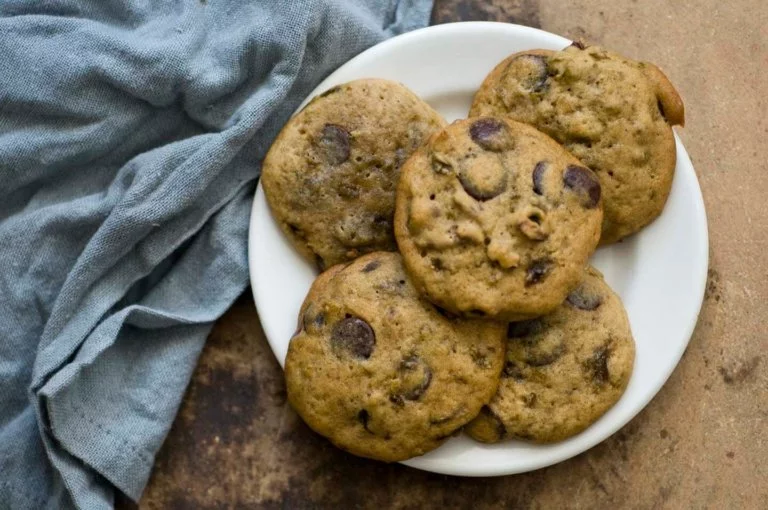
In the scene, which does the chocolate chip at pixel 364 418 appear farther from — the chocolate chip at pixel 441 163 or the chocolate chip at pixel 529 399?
the chocolate chip at pixel 441 163

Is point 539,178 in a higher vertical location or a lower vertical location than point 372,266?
higher

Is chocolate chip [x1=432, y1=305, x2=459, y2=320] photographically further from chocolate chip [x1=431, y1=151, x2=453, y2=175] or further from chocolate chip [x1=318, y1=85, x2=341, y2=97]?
chocolate chip [x1=318, y1=85, x2=341, y2=97]

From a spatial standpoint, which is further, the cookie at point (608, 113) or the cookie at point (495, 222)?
the cookie at point (608, 113)

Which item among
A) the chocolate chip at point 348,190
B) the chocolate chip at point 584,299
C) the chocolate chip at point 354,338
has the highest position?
the chocolate chip at point 348,190

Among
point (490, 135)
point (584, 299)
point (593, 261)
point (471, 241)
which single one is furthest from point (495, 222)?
point (593, 261)

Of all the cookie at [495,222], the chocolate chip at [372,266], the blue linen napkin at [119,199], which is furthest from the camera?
the blue linen napkin at [119,199]

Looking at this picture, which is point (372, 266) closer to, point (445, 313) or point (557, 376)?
point (445, 313)

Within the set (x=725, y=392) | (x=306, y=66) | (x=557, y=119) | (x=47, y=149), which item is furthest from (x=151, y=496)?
(x=725, y=392)

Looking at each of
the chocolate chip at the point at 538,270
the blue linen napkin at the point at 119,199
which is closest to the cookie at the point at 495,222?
the chocolate chip at the point at 538,270
